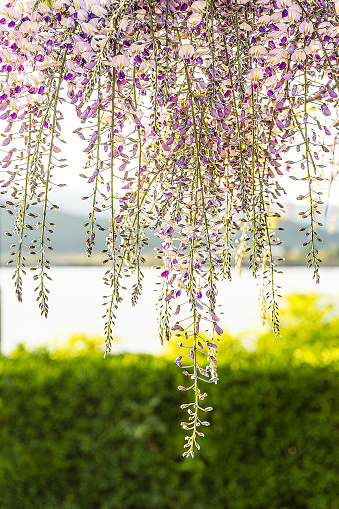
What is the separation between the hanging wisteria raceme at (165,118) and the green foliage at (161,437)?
4.86ft

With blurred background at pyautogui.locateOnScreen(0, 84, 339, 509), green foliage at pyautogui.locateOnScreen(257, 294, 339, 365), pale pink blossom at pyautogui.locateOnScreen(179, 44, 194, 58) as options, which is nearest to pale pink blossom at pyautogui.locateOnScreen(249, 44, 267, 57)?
pale pink blossom at pyautogui.locateOnScreen(179, 44, 194, 58)

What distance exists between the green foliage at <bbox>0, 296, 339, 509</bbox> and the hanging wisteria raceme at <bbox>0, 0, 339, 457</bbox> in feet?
→ 4.86

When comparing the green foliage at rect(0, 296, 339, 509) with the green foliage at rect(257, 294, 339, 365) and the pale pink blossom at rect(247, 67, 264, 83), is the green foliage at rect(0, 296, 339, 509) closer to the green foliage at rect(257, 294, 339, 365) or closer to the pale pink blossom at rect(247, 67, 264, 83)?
the green foliage at rect(257, 294, 339, 365)

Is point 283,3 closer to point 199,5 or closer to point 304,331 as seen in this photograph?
point 199,5

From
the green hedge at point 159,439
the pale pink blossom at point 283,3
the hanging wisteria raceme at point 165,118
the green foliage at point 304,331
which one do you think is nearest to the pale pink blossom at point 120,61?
the hanging wisteria raceme at point 165,118

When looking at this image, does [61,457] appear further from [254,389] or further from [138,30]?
[138,30]

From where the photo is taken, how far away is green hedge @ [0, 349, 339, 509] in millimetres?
2129

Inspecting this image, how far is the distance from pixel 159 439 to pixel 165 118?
1770 mm

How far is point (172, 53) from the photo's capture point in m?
0.76

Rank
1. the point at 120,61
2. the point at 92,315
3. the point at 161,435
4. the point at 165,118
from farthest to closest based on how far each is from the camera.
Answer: the point at 92,315 → the point at 161,435 → the point at 165,118 → the point at 120,61

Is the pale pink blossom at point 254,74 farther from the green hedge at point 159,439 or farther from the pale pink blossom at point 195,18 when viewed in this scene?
the green hedge at point 159,439

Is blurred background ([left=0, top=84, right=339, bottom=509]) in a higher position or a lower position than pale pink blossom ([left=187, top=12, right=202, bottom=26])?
lower

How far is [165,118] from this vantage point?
80cm

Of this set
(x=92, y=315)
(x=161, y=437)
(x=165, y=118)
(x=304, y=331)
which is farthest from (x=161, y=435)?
(x=92, y=315)
